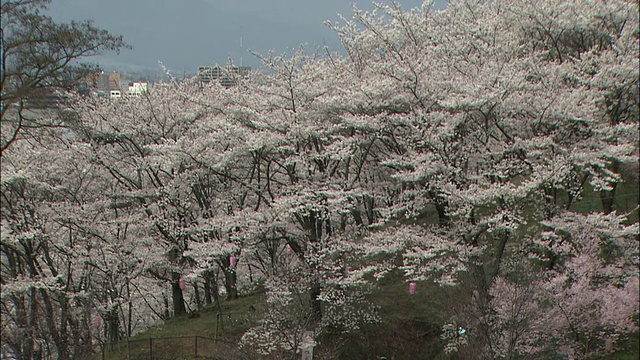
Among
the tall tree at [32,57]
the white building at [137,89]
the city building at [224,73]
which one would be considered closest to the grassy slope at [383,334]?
the tall tree at [32,57]

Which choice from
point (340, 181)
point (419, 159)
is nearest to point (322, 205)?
point (340, 181)

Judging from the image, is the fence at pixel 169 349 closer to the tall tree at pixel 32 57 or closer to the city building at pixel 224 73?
the tall tree at pixel 32 57

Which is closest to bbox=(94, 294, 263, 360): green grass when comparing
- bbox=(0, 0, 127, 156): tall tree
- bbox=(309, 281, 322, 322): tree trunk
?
bbox=(309, 281, 322, 322): tree trunk

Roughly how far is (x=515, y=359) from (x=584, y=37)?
12.3 metres

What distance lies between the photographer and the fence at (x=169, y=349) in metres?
15.6

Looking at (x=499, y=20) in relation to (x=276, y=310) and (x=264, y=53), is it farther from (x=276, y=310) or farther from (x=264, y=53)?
(x=276, y=310)

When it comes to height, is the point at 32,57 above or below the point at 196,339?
above

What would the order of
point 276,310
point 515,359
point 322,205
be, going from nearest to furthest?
point 515,359 < point 276,310 < point 322,205

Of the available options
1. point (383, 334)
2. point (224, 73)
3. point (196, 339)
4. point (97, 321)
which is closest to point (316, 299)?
point (383, 334)

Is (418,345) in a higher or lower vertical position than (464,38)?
lower

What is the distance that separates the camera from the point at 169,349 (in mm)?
16250

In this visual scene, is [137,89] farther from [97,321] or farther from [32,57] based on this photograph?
[97,321]

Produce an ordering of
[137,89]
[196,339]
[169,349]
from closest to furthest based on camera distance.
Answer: [196,339]
[169,349]
[137,89]

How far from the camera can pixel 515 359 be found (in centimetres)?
1204
